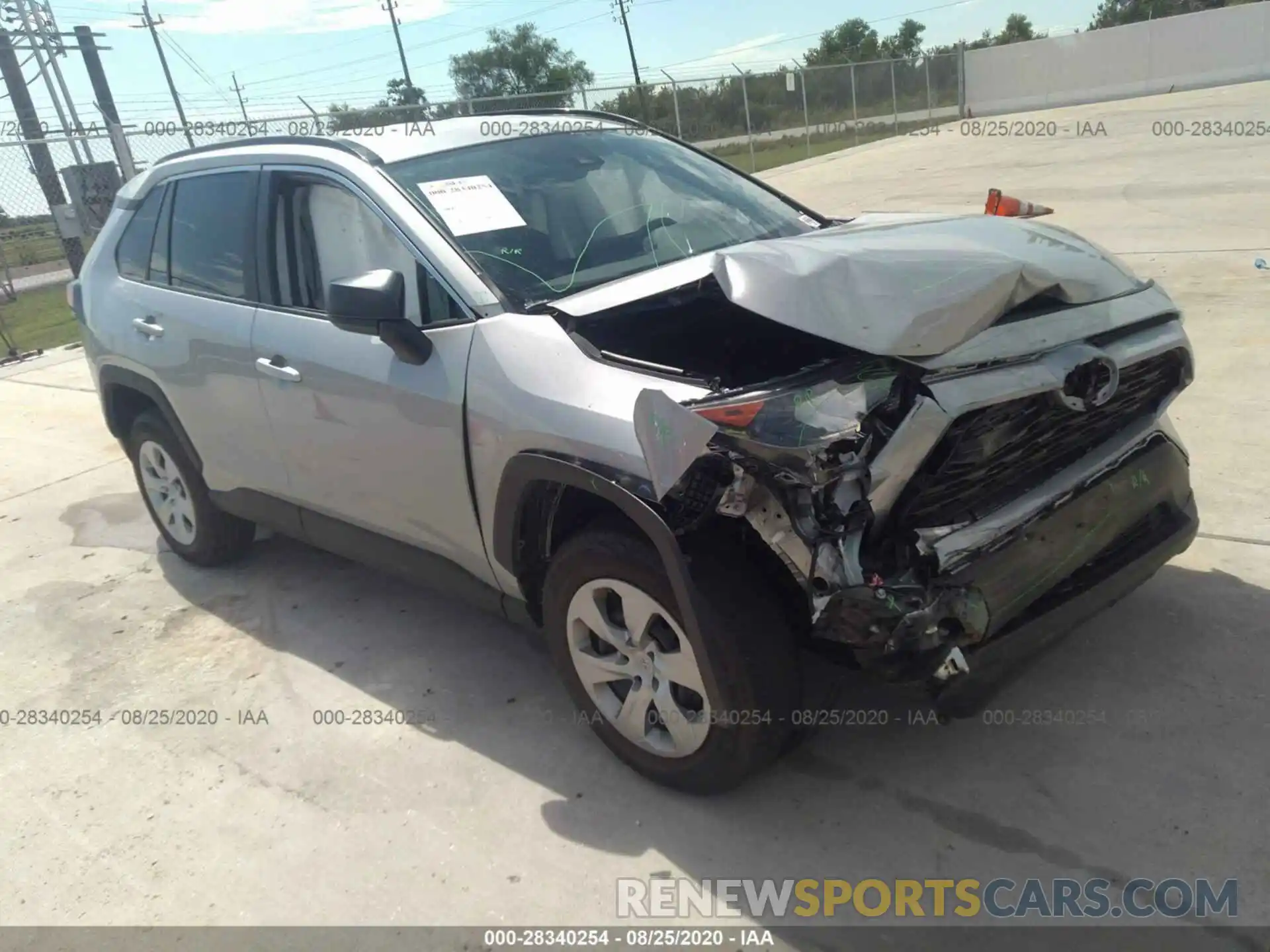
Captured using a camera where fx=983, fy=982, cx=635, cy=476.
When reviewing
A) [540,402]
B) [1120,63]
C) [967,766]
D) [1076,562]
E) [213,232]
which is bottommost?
[967,766]

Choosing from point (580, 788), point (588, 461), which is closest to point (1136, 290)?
point (588, 461)

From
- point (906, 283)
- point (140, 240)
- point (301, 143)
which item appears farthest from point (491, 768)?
point (140, 240)

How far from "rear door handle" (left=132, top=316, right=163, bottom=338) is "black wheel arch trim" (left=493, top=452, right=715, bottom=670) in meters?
2.18

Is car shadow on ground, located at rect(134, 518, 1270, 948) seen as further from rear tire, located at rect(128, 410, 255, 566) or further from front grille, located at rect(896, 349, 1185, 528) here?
rear tire, located at rect(128, 410, 255, 566)

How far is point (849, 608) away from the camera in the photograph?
2.26 meters

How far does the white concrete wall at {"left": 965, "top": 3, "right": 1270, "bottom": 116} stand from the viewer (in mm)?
34031

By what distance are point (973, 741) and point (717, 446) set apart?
1.33 m

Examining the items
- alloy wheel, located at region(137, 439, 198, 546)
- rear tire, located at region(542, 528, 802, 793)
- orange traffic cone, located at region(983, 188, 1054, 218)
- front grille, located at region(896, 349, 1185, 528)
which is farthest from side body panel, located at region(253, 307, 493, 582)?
orange traffic cone, located at region(983, 188, 1054, 218)

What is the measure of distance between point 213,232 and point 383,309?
1.61 meters

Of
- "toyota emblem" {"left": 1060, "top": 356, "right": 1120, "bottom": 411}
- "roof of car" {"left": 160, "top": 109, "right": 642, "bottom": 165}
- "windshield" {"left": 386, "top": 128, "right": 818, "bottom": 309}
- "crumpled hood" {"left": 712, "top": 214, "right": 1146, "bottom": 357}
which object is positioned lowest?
"toyota emblem" {"left": 1060, "top": 356, "right": 1120, "bottom": 411}

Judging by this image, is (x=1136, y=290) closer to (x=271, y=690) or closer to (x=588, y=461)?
(x=588, y=461)

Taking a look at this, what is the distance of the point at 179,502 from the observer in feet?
15.5

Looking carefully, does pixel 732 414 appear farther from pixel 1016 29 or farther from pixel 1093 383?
pixel 1016 29

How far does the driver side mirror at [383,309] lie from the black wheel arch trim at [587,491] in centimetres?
54
